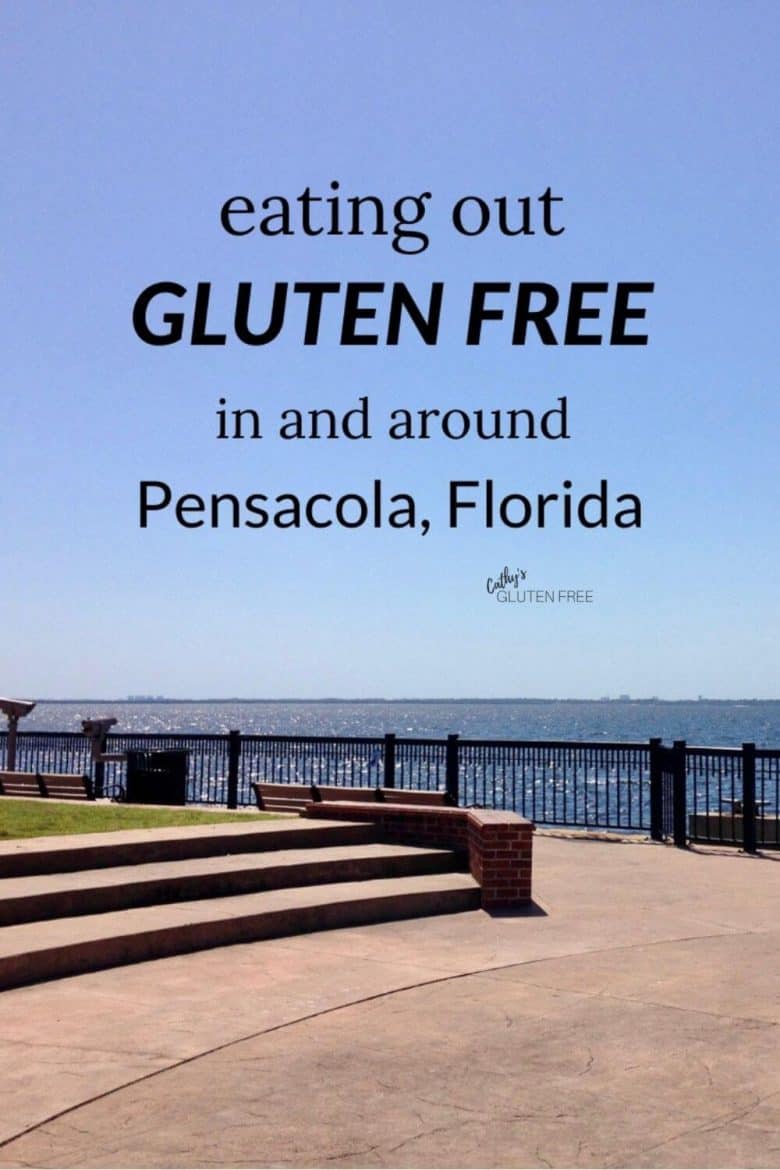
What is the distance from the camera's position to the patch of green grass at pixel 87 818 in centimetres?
1200

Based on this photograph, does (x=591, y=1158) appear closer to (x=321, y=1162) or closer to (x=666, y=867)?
(x=321, y=1162)

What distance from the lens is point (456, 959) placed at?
28.8 ft

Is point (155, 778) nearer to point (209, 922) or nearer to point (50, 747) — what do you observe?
point (50, 747)

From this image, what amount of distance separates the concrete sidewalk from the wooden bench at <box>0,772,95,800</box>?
9.25 metres

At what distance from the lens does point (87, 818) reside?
13078 mm

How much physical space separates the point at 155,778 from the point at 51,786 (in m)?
1.58

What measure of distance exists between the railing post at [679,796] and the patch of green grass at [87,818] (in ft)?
16.5

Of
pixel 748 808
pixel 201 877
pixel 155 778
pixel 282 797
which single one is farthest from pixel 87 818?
pixel 748 808

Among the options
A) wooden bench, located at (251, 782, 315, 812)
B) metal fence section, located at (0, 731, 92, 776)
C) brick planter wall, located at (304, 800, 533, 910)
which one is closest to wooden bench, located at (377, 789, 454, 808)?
wooden bench, located at (251, 782, 315, 812)

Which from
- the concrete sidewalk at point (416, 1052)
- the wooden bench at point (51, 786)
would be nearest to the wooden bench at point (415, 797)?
the concrete sidewalk at point (416, 1052)

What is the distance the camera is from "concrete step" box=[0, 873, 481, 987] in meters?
8.00

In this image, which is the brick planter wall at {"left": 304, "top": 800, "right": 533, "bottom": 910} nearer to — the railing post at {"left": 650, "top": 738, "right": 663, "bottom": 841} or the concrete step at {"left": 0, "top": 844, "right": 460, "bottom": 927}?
the concrete step at {"left": 0, "top": 844, "right": 460, "bottom": 927}

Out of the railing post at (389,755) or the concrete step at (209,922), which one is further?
the railing post at (389,755)

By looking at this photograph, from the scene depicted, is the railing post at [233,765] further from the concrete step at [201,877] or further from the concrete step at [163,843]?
the concrete step at [201,877]
